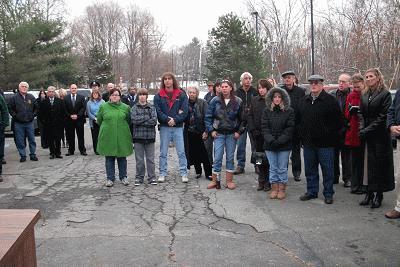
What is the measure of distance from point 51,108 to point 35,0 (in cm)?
4016

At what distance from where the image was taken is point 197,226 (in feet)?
17.5

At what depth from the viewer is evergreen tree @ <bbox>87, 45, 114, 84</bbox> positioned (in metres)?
43.7

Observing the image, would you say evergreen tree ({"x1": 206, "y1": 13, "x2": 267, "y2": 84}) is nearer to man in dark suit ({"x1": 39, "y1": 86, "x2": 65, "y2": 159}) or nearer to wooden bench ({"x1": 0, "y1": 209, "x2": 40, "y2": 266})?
man in dark suit ({"x1": 39, "y1": 86, "x2": 65, "y2": 159})

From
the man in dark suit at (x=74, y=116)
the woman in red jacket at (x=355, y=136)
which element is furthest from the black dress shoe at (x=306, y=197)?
the man in dark suit at (x=74, y=116)

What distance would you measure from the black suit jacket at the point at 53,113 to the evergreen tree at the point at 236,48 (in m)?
22.4

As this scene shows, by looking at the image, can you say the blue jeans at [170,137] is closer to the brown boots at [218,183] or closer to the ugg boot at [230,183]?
the brown boots at [218,183]

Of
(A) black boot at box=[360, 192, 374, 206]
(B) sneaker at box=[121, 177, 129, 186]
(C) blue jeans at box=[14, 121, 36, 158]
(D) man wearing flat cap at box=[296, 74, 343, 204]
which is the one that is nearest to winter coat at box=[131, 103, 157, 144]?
(B) sneaker at box=[121, 177, 129, 186]

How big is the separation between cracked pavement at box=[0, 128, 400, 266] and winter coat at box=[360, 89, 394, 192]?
0.42m

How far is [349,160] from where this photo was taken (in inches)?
296

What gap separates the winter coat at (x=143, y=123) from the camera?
25.0 feet

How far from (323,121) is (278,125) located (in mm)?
718

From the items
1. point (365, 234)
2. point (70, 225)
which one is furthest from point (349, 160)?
point (70, 225)

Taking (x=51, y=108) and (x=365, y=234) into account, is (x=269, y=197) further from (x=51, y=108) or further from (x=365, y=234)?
(x=51, y=108)

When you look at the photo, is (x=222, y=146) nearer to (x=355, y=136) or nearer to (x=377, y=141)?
(x=355, y=136)
